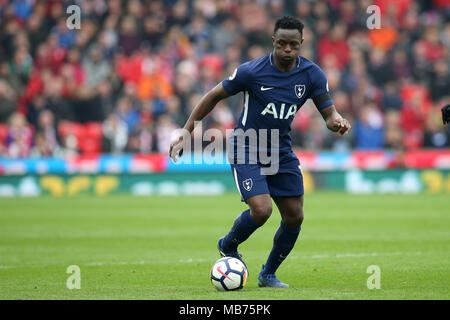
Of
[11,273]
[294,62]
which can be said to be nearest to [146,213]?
[11,273]

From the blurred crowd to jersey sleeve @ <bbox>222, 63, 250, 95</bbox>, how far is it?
12171 mm

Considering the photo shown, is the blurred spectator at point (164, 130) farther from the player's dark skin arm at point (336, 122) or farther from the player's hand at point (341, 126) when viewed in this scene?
the player's hand at point (341, 126)

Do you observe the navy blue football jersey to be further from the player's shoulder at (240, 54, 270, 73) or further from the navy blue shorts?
the navy blue shorts

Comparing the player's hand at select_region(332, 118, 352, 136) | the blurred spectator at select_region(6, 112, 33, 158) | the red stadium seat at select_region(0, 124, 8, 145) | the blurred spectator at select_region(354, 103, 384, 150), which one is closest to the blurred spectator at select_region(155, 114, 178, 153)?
the blurred spectator at select_region(6, 112, 33, 158)

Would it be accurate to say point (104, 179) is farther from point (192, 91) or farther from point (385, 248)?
point (385, 248)

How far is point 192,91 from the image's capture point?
2114 centimetres

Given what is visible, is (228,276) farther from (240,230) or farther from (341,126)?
(341,126)

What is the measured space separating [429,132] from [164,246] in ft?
35.7

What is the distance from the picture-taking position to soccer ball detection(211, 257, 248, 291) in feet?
24.1

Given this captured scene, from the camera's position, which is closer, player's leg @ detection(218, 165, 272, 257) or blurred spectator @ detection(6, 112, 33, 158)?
player's leg @ detection(218, 165, 272, 257)

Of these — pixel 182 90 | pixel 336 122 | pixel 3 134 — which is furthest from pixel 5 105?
pixel 336 122

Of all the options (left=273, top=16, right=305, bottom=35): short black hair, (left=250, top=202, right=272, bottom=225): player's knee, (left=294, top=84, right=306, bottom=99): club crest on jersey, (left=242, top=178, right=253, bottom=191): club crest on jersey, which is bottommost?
(left=250, top=202, right=272, bottom=225): player's knee

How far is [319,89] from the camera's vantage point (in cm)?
780

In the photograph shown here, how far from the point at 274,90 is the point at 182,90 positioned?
13608mm
